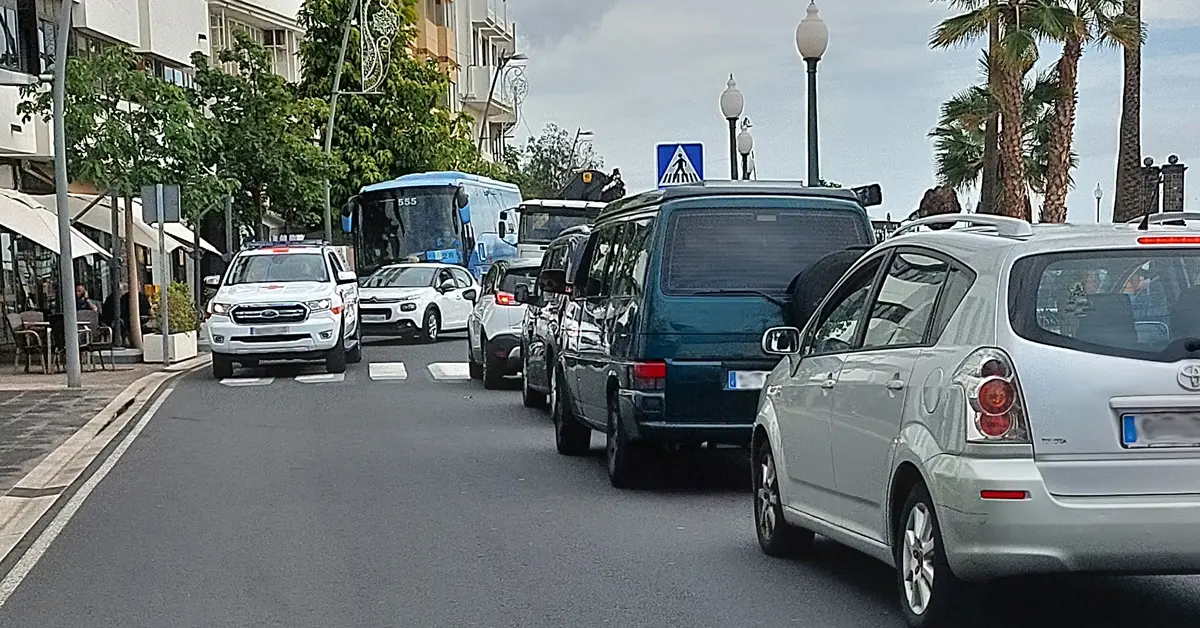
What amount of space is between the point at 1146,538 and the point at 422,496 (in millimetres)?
6628

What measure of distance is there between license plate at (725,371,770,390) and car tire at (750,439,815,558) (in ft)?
5.92

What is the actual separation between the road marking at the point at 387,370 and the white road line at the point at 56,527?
23.4ft

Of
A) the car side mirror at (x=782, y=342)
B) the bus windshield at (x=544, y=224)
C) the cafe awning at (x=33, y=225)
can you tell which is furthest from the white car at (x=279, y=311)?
the car side mirror at (x=782, y=342)

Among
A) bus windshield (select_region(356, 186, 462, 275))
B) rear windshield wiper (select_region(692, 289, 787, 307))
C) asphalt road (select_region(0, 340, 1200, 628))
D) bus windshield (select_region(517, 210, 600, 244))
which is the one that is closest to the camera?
asphalt road (select_region(0, 340, 1200, 628))

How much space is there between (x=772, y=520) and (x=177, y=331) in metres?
21.1

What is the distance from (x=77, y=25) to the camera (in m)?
33.9

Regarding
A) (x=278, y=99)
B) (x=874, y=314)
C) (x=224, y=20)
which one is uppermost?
(x=224, y=20)

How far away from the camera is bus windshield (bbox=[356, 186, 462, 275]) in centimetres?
4044

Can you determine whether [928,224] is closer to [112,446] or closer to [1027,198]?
[112,446]

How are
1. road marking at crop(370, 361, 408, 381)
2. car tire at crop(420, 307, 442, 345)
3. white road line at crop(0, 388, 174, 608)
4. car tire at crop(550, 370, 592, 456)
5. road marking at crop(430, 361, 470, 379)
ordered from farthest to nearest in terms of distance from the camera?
car tire at crop(420, 307, 442, 345), road marking at crop(370, 361, 408, 381), road marking at crop(430, 361, 470, 379), car tire at crop(550, 370, 592, 456), white road line at crop(0, 388, 174, 608)

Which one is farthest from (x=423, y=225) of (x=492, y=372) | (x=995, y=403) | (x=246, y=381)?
(x=995, y=403)

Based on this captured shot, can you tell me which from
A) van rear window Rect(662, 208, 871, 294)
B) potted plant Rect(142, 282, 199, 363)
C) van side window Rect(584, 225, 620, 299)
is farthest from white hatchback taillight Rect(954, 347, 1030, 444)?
potted plant Rect(142, 282, 199, 363)

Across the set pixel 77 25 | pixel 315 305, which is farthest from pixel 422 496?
pixel 77 25

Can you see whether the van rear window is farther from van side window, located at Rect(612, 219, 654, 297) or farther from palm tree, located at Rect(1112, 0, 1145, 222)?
palm tree, located at Rect(1112, 0, 1145, 222)
